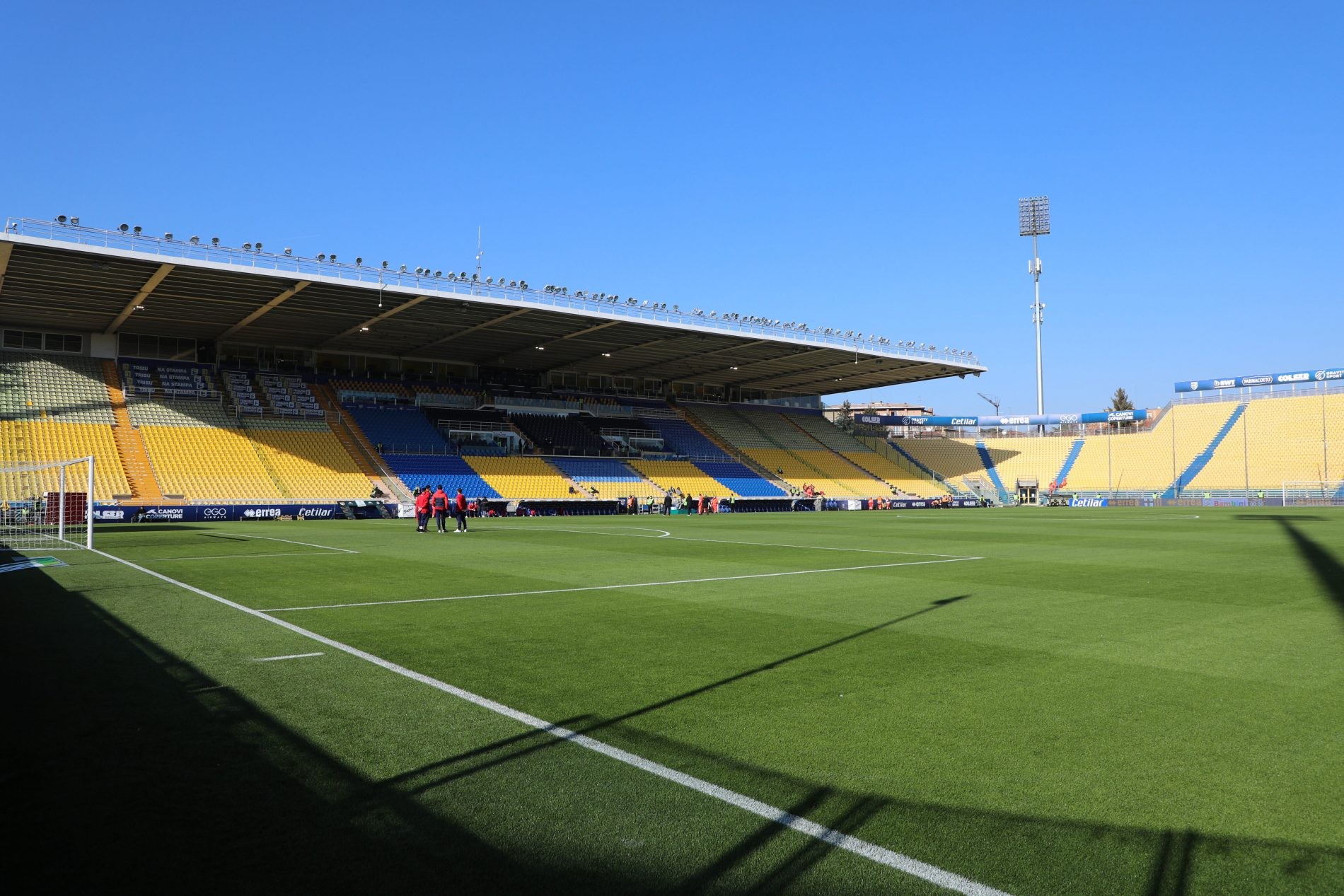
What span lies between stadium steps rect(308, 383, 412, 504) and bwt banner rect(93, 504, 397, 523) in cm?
302

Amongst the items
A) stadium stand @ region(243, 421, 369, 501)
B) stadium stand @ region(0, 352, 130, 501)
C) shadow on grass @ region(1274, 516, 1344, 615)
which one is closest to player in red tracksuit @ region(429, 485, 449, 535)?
stadium stand @ region(243, 421, 369, 501)

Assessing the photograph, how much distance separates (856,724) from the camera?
5.73 meters

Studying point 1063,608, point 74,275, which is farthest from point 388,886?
point 74,275

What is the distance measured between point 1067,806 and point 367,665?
568 centimetres

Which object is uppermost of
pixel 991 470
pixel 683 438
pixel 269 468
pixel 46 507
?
pixel 683 438

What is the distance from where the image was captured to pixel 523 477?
50688mm

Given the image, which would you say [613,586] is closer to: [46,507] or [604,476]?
[46,507]

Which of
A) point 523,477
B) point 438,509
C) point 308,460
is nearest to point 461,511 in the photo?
point 438,509

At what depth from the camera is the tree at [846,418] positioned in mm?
78156

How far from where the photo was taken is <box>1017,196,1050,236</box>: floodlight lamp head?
7962 centimetres

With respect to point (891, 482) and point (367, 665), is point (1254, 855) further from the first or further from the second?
point (891, 482)

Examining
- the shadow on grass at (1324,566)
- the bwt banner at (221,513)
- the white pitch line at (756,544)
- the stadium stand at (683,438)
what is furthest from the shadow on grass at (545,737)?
the stadium stand at (683,438)

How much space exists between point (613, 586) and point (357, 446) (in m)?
38.8

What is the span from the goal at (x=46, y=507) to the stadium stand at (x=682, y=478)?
30.9m
